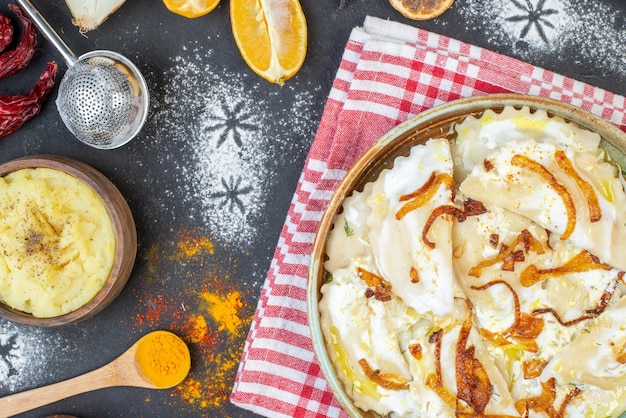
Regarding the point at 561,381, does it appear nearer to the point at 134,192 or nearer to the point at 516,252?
the point at 516,252

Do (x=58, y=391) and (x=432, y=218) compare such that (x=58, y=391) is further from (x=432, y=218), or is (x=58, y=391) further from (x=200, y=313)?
(x=432, y=218)

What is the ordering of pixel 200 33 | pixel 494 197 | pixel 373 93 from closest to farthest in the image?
pixel 494 197, pixel 373 93, pixel 200 33

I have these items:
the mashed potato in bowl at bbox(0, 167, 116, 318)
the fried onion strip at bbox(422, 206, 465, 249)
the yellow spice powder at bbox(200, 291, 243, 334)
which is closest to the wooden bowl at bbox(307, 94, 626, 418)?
the fried onion strip at bbox(422, 206, 465, 249)

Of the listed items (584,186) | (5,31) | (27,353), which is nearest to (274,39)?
(5,31)

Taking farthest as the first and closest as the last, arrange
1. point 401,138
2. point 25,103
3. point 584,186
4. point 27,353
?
point 27,353
point 25,103
point 401,138
point 584,186

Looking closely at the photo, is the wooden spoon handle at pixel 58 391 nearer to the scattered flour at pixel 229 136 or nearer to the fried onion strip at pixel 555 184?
the scattered flour at pixel 229 136

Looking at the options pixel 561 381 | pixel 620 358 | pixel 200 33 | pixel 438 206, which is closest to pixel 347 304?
pixel 438 206

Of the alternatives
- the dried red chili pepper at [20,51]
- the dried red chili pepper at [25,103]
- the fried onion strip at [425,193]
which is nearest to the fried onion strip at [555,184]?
the fried onion strip at [425,193]

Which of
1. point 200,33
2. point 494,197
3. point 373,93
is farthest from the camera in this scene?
point 200,33
